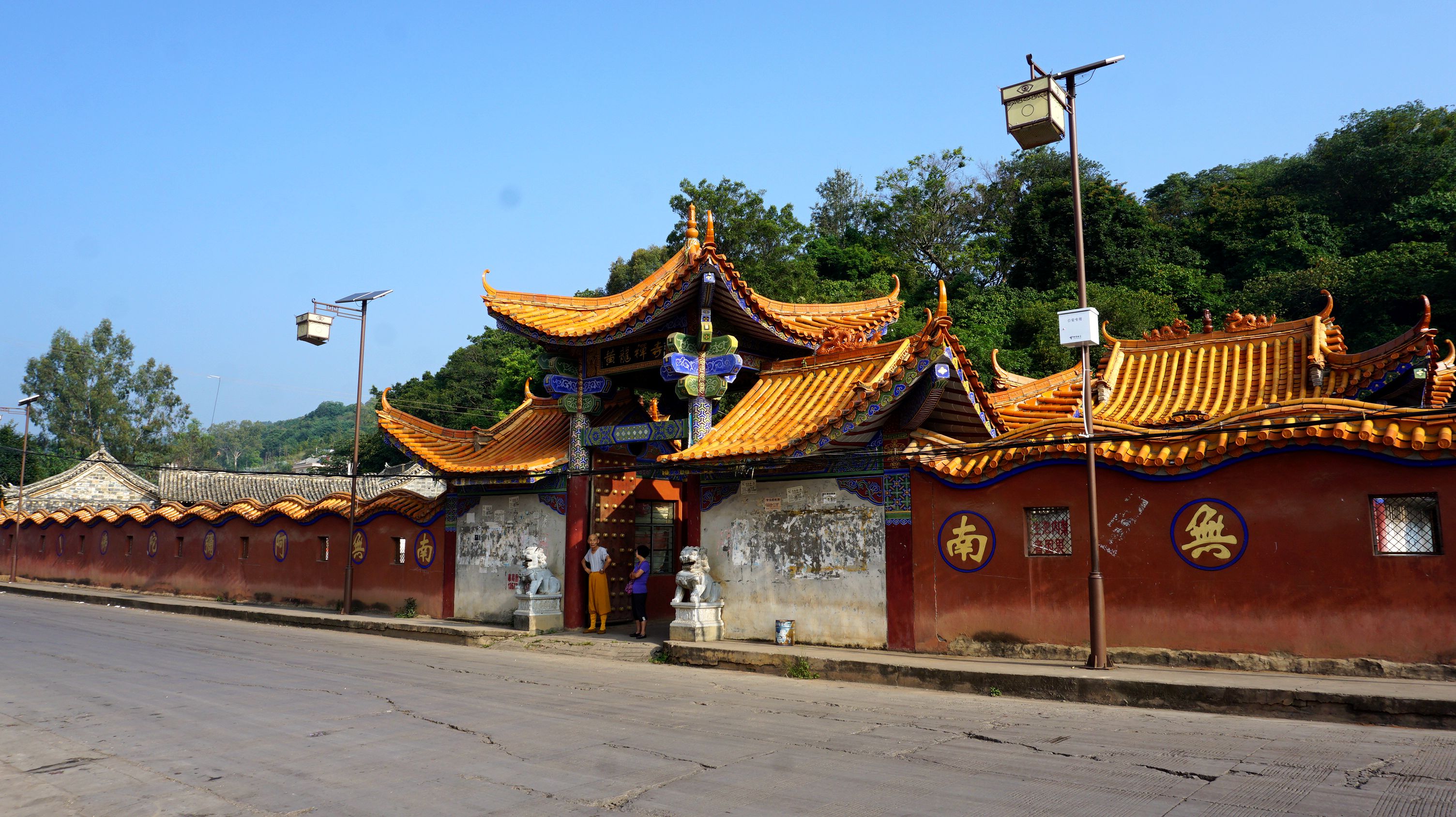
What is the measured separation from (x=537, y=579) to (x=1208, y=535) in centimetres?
999

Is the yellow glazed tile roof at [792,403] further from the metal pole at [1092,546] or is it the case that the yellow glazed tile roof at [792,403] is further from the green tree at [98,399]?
the green tree at [98,399]

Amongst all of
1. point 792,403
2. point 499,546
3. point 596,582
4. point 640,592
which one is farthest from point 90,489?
point 792,403

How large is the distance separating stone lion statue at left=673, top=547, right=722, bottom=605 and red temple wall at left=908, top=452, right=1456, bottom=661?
289 cm

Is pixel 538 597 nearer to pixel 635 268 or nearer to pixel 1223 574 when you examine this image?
pixel 1223 574

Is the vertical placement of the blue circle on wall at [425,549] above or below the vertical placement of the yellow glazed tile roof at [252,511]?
below

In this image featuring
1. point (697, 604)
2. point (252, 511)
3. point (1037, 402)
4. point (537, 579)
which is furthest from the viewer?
point (252, 511)

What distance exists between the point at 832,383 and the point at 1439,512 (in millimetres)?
7278

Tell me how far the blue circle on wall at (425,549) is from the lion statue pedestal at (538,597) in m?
3.03

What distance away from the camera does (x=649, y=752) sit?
23.2ft

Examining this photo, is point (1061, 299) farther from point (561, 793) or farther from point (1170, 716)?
point (561, 793)

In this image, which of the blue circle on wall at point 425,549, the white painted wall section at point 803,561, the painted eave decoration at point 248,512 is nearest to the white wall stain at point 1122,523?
the white painted wall section at point 803,561

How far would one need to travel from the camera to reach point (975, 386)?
12.1 meters

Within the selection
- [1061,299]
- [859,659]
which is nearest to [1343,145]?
[1061,299]

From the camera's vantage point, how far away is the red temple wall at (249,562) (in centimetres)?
1847
